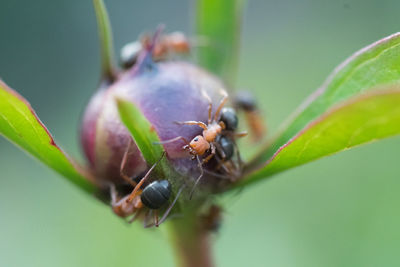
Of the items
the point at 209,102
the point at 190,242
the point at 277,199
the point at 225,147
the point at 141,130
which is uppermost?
the point at 141,130

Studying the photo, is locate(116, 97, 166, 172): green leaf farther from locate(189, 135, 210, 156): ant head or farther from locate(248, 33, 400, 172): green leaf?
locate(248, 33, 400, 172): green leaf

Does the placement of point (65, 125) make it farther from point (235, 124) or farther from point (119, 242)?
point (235, 124)

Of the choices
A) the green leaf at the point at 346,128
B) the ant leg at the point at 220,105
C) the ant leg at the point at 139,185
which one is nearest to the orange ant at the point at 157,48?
the ant leg at the point at 220,105

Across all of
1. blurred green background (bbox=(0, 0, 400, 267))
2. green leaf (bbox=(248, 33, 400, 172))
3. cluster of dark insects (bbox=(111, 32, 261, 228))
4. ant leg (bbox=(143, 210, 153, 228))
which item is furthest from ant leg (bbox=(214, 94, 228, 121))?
blurred green background (bbox=(0, 0, 400, 267))

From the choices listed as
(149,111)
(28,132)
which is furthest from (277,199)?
(28,132)

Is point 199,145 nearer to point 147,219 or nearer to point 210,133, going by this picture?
point 210,133

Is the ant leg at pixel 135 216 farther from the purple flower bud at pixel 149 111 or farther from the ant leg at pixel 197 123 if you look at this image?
the ant leg at pixel 197 123
